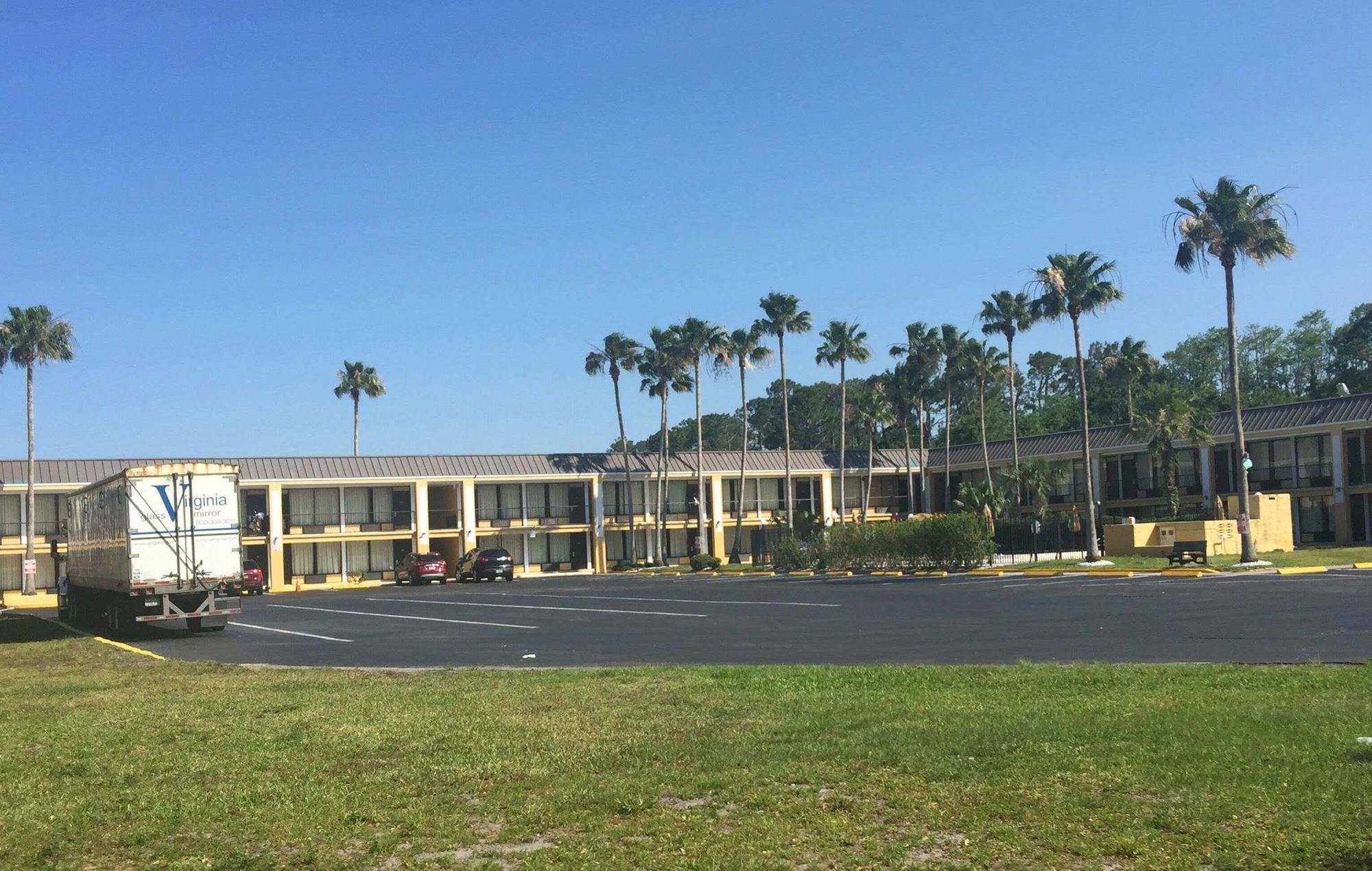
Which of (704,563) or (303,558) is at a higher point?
(303,558)

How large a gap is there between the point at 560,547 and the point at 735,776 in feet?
228

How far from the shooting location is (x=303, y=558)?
70.0 m

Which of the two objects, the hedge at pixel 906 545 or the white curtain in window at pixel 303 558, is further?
the white curtain in window at pixel 303 558

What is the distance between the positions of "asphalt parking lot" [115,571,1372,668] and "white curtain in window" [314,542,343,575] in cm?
3033

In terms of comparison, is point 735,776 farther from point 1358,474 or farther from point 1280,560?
point 1358,474

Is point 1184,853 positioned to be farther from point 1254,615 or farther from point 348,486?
point 348,486

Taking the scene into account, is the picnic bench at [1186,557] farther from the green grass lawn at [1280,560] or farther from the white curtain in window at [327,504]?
the white curtain in window at [327,504]

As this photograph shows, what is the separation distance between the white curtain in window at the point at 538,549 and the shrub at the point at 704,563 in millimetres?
12078

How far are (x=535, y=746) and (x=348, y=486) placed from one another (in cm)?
6290

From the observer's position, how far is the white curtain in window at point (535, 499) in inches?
2968

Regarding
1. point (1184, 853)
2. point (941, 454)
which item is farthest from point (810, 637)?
point (941, 454)

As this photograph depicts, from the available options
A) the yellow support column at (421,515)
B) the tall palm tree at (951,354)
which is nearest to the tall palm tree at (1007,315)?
the tall palm tree at (951,354)

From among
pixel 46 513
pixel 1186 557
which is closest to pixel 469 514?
pixel 46 513

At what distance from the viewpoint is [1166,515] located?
2357 inches
